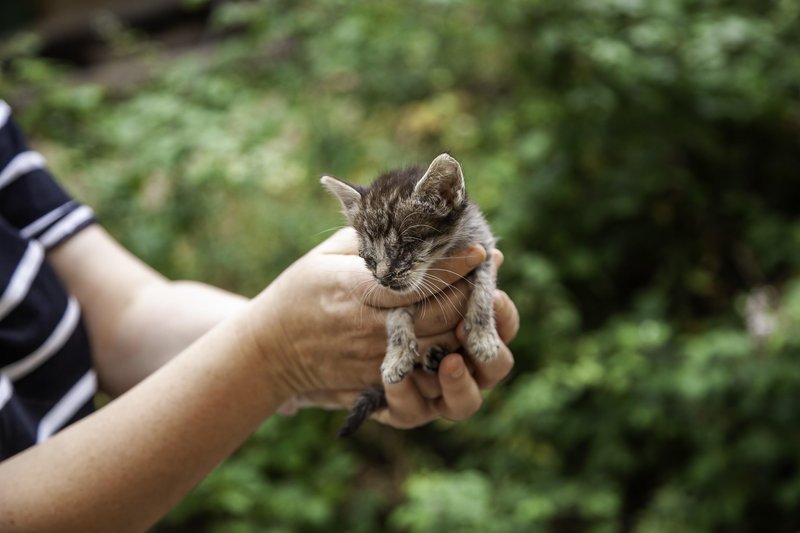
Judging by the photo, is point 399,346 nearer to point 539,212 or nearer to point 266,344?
point 266,344

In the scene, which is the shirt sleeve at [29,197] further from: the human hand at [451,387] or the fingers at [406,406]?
the fingers at [406,406]

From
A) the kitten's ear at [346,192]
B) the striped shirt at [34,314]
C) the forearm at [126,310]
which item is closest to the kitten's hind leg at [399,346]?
the kitten's ear at [346,192]

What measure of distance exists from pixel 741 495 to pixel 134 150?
11.5 ft

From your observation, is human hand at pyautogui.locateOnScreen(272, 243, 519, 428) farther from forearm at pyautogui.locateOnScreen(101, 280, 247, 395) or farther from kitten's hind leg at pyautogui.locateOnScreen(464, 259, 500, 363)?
forearm at pyautogui.locateOnScreen(101, 280, 247, 395)

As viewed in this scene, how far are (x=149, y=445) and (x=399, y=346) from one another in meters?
0.64

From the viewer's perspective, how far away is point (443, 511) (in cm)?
343

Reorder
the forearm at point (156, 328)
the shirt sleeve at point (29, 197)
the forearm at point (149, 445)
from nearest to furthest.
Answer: the forearm at point (149, 445), the shirt sleeve at point (29, 197), the forearm at point (156, 328)

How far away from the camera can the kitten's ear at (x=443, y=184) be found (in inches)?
76.7

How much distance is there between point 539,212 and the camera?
475cm

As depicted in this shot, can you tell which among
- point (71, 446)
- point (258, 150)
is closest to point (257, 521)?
point (258, 150)

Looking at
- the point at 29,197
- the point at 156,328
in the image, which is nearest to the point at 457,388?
the point at 156,328

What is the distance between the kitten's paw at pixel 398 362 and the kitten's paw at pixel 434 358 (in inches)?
3.9

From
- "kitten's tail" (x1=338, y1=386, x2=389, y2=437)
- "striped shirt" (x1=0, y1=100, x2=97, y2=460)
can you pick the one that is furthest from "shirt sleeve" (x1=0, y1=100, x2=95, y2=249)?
"kitten's tail" (x1=338, y1=386, x2=389, y2=437)

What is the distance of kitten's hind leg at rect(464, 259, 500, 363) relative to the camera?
6.59ft
